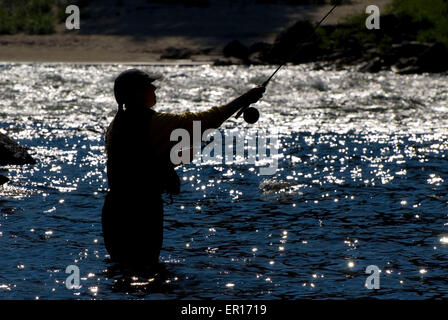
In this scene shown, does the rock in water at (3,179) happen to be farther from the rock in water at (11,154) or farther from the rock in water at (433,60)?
the rock in water at (433,60)

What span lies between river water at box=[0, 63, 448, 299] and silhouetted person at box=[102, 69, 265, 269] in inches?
22.0

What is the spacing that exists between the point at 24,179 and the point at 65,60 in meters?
18.4

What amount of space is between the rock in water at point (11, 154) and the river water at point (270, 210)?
0.85 feet

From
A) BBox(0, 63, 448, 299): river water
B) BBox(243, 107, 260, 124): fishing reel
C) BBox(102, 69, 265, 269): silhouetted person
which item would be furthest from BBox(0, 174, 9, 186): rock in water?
BBox(243, 107, 260, 124): fishing reel

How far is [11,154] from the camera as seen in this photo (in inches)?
532

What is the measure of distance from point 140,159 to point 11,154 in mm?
6809

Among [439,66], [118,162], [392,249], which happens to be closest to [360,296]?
[392,249]

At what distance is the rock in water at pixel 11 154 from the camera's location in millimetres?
13430

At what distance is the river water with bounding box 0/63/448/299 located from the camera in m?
8.02

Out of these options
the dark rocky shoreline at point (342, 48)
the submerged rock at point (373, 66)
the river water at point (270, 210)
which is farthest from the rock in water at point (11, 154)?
the dark rocky shoreline at point (342, 48)

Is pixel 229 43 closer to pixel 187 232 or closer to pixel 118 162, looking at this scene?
pixel 187 232

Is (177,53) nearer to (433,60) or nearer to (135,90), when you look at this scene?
(433,60)

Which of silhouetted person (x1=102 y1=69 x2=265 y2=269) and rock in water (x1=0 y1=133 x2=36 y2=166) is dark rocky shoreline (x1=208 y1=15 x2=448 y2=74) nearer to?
rock in water (x1=0 y1=133 x2=36 y2=166)

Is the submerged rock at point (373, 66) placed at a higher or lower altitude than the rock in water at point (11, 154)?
higher
